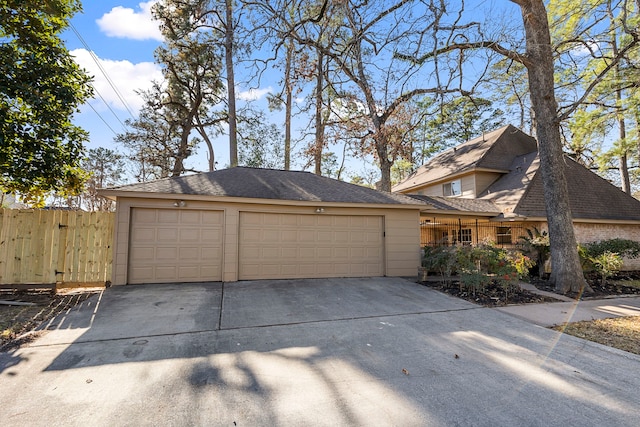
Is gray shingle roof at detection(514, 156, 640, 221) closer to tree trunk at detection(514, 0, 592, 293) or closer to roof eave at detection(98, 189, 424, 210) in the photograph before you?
tree trunk at detection(514, 0, 592, 293)

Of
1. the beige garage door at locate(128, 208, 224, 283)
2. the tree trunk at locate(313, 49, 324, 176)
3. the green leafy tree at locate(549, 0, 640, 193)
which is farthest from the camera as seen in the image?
the tree trunk at locate(313, 49, 324, 176)

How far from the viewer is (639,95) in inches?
503

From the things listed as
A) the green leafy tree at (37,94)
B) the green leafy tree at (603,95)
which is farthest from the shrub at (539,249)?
the green leafy tree at (37,94)

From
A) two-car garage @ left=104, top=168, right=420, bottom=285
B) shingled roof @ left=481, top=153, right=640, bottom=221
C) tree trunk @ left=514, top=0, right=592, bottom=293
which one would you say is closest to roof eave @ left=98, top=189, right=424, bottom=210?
two-car garage @ left=104, top=168, right=420, bottom=285

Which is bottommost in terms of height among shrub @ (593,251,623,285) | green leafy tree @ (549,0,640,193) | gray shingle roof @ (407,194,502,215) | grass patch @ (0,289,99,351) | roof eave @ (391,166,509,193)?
grass patch @ (0,289,99,351)

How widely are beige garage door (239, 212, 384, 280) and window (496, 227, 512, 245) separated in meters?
6.58

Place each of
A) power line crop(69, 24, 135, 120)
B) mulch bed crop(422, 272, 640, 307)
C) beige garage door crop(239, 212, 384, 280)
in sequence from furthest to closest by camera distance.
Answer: power line crop(69, 24, 135, 120) → beige garage door crop(239, 212, 384, 280) → mulch bed crop(422, 272, 640, 307)

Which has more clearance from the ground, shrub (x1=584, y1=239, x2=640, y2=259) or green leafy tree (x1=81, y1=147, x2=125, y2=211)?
green leafy tree (x1=81, y1=147, x2=125, y2=211)

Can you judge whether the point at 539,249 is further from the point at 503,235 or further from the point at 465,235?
the point at 465,235

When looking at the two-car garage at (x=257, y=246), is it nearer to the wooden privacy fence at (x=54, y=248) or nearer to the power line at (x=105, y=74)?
the wooden privacy fence at (x=54, y=248)

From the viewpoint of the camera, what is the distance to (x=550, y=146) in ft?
26.0

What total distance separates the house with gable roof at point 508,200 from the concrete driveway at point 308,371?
20.7ft

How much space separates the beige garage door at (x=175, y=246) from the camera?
7.20 metres

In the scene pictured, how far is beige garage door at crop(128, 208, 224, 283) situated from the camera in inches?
283
